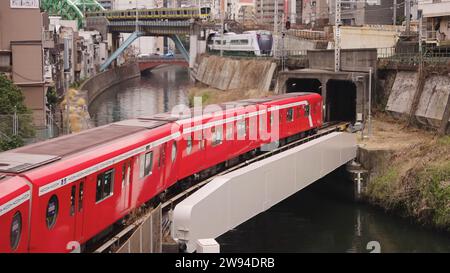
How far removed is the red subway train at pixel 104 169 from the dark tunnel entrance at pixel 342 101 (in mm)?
13884

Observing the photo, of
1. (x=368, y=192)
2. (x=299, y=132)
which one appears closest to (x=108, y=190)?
(x=368, y=192)

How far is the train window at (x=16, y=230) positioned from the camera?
8.24 metres

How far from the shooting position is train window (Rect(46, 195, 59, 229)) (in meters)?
9.20

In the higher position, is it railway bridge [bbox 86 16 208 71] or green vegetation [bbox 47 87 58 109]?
railway bridge [bbox 86 16 208 71]

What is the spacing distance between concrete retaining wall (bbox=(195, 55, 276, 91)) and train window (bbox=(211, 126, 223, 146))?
2066 centimetres

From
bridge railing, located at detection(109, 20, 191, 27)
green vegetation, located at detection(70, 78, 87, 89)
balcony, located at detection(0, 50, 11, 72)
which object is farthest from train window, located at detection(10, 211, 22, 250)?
Answer: bridge railing, located at detection(109, 20, 191, 27)

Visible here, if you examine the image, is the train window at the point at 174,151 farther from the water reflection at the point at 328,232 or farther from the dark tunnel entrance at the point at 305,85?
the dark tunnel entrance at the point at 305,85

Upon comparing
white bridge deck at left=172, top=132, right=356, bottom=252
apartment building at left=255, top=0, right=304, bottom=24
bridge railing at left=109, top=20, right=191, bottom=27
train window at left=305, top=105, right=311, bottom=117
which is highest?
apartment building at left=255, top=0, right=304, bottom=24

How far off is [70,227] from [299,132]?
1541 centimetres

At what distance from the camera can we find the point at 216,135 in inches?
696

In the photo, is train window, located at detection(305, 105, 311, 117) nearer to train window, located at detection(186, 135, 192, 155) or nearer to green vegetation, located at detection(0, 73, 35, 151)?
train window, located at detection(186, 135, 192, 155)

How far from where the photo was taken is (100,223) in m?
11.1

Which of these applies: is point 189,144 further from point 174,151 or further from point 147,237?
point 147,237

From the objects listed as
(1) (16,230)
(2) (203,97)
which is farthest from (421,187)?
(2) (203,97)
